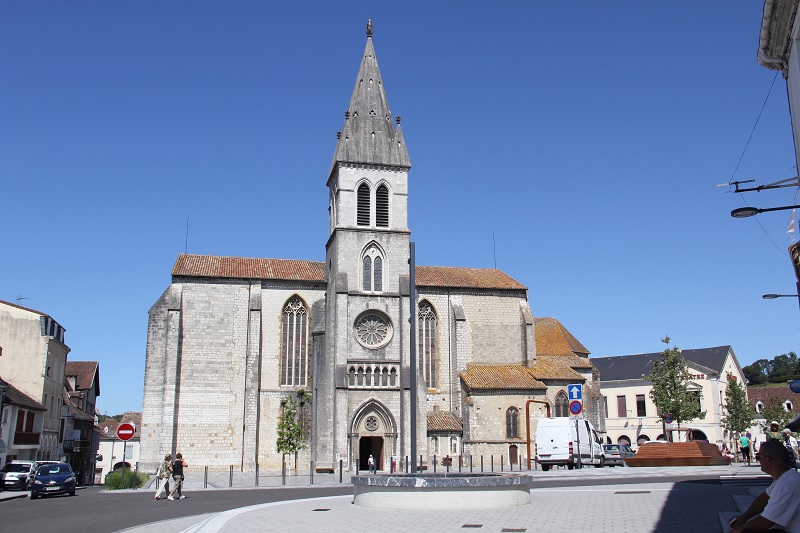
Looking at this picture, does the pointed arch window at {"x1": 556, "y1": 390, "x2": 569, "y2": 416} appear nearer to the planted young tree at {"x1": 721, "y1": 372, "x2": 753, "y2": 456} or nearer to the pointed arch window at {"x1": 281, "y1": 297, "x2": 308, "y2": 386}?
the planted young tree at {"x1": 721, "y1": 372, "x2": 753, "y2": 456}

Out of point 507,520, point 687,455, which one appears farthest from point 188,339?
point 507,520

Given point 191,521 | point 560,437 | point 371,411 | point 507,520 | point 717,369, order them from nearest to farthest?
point 507,520 → point 191,521 → point 560,437 → point 371,411 → point 717,369

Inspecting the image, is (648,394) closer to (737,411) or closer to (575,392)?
(737,411)

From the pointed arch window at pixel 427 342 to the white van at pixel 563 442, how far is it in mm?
16002

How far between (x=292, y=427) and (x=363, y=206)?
14.8 meters

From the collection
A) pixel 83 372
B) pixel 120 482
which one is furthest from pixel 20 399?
pixel 83 372

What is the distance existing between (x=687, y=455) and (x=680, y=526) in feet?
63.3

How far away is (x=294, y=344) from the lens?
48344 millimetres

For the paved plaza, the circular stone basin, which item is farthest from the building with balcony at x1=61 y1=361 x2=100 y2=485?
the circular stone basin

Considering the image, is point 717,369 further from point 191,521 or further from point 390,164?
point 191,521

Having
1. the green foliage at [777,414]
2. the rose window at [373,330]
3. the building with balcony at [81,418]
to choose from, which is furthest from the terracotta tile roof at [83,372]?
the green foliage at [777,414]

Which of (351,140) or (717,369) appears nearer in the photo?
(351,140)

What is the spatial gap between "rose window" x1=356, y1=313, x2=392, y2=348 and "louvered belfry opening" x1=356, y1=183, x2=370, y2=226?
245 inches

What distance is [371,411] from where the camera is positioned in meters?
44.9
